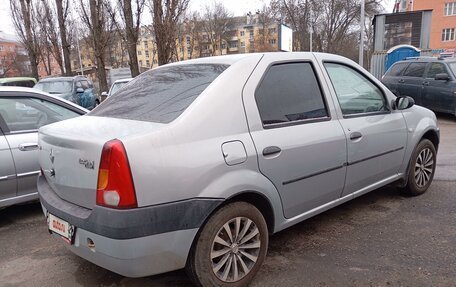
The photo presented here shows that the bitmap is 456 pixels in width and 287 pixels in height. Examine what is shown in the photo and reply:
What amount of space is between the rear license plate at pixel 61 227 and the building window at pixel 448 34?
62.2 m

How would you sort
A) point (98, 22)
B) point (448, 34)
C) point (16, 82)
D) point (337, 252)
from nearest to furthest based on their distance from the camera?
point (337, 252) → point (16, 82) → point (98, 22) → point (448, 34)

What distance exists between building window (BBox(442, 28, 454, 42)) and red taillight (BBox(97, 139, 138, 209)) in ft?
204

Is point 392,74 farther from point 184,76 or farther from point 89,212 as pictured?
point 89,212

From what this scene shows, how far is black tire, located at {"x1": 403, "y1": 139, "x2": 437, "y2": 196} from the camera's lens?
175 inches

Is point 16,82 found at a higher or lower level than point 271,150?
lower

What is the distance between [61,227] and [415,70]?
11561mm

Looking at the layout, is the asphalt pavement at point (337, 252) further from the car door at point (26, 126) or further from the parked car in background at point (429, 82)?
the parked car in background at point (429, 82)

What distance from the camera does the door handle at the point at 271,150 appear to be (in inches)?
109

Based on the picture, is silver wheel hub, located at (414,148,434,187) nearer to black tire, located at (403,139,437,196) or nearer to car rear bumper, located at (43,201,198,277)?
black tire, located at (403,139,437,196)

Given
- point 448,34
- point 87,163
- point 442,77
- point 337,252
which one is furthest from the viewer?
point 448,34

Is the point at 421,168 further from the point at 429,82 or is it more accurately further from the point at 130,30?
the point at 130,30

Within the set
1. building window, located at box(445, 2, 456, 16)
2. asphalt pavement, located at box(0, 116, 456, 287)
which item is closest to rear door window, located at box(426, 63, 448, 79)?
asphalt pavement, located at box(0, 116, 456, 287)

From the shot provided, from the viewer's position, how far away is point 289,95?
3127 millimetres

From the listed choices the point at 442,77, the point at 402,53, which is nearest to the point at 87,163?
the point at 442,77
